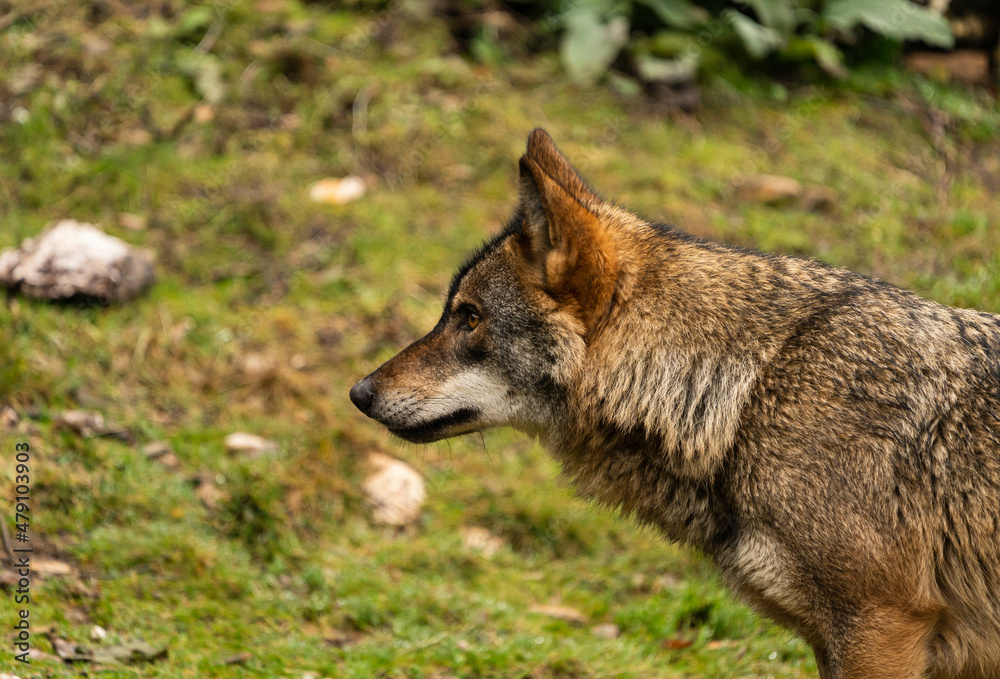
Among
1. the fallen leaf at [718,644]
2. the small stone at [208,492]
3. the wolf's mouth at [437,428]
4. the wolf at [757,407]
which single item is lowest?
the fallen leaf at [718,644]

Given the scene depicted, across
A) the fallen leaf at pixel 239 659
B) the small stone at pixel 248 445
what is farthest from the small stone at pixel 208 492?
the fallen leaf at pixel 239 659

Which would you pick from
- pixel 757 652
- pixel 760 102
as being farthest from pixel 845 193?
pixel 757 652

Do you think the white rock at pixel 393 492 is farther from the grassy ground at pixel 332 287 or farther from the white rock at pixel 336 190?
the white rock at pixel 336 190

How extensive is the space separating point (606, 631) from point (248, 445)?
2.53 meters

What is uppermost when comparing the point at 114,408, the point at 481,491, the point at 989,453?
the point at 989,453

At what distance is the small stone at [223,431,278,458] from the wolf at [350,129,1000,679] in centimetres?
195

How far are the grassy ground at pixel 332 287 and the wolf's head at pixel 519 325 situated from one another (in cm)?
126

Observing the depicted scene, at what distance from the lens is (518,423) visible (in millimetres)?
4066

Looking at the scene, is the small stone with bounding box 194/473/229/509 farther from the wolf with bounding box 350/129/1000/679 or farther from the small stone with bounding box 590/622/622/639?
the small stone with bounding box 590/622/622/639

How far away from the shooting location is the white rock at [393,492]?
225 inches

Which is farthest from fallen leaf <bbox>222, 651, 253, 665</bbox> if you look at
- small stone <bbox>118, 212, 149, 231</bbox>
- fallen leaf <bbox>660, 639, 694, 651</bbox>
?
Result: small stone <bbox>118, 212, 149, 231</bbox>

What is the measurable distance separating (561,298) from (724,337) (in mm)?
687

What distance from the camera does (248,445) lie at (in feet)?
19.1

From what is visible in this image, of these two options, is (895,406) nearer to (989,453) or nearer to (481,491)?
(989,453)
